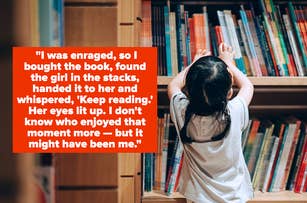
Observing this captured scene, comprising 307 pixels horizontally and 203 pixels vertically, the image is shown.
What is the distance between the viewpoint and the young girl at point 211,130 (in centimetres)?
97

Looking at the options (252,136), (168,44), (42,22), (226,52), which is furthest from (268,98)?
(42,22)

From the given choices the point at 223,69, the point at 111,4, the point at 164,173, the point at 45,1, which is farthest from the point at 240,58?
the point at 45,1

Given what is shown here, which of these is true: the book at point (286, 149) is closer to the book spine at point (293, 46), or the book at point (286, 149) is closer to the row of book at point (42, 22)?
the book spine at point (293, 46)

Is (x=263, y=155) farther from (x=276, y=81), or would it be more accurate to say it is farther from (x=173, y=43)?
(x=173, y=43)

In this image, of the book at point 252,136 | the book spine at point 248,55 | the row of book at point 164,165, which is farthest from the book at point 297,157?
the row of book at point 164,165

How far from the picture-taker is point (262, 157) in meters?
1.23

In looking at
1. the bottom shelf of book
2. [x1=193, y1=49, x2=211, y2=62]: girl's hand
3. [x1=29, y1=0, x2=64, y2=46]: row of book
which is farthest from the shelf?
[x1=29, y1=0, x2=64, y2=46]: row of book

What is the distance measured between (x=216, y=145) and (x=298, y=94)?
497mm

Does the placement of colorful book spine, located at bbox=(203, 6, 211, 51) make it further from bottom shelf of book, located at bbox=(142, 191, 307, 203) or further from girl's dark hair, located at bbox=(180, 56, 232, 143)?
bottom shelf of book, located at bbox=(142, 191, 307, 203)

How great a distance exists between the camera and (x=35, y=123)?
562mm

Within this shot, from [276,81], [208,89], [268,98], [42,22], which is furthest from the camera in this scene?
[268,98]

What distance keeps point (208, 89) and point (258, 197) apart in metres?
0.43

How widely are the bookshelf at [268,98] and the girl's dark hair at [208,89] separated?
0.50 feet

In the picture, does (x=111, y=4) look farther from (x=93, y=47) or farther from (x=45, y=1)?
(x=45, y=1)
